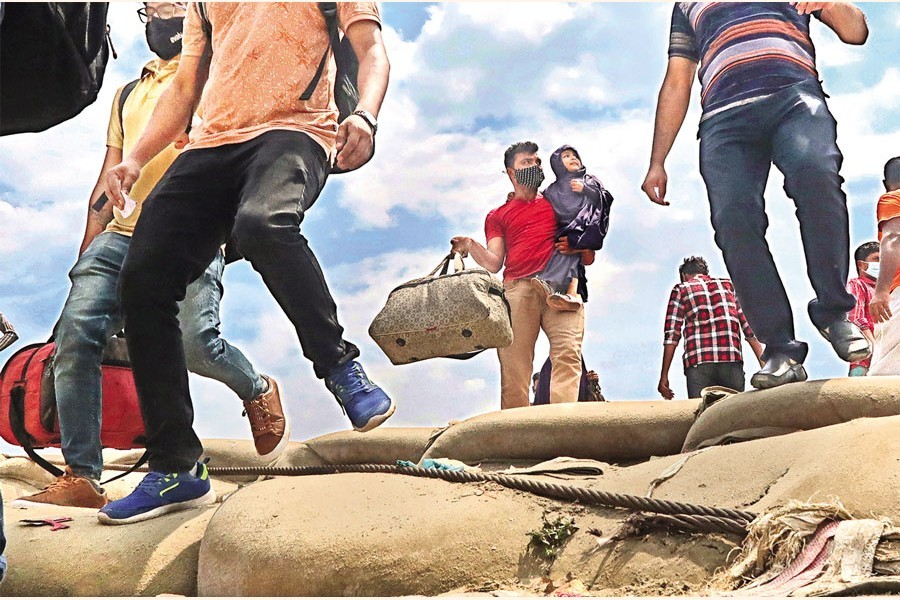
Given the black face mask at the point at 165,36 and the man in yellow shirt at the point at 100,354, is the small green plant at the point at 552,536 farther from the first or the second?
the black face mask at the point at 165,36

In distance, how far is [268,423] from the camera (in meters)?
2.49

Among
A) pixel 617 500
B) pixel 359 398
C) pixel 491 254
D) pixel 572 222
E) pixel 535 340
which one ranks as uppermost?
pixel 572 222

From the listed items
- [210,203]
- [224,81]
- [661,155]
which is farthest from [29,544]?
[661,155]

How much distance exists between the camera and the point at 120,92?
3.06 metres

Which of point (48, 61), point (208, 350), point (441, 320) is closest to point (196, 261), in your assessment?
point (208, 350)

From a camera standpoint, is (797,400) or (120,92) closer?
(797,400)

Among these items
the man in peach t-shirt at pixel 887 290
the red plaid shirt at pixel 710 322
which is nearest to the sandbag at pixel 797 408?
the man in peach t-shirt at pixel 887 290

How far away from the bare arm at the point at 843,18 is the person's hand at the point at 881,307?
3.07ft

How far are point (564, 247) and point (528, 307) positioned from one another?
0.33m

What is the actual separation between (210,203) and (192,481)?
0.74 m

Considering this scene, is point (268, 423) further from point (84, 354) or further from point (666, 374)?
point (666, 374)

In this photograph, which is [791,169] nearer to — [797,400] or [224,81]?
[797,400]

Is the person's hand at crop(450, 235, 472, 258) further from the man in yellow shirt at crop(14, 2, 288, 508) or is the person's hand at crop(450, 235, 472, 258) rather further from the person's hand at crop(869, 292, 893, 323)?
the person's hand at crop(869, 292, 893, 323)

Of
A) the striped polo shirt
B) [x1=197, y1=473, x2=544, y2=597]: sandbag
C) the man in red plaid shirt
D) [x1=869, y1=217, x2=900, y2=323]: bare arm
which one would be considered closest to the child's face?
the man in red plaid shirt
